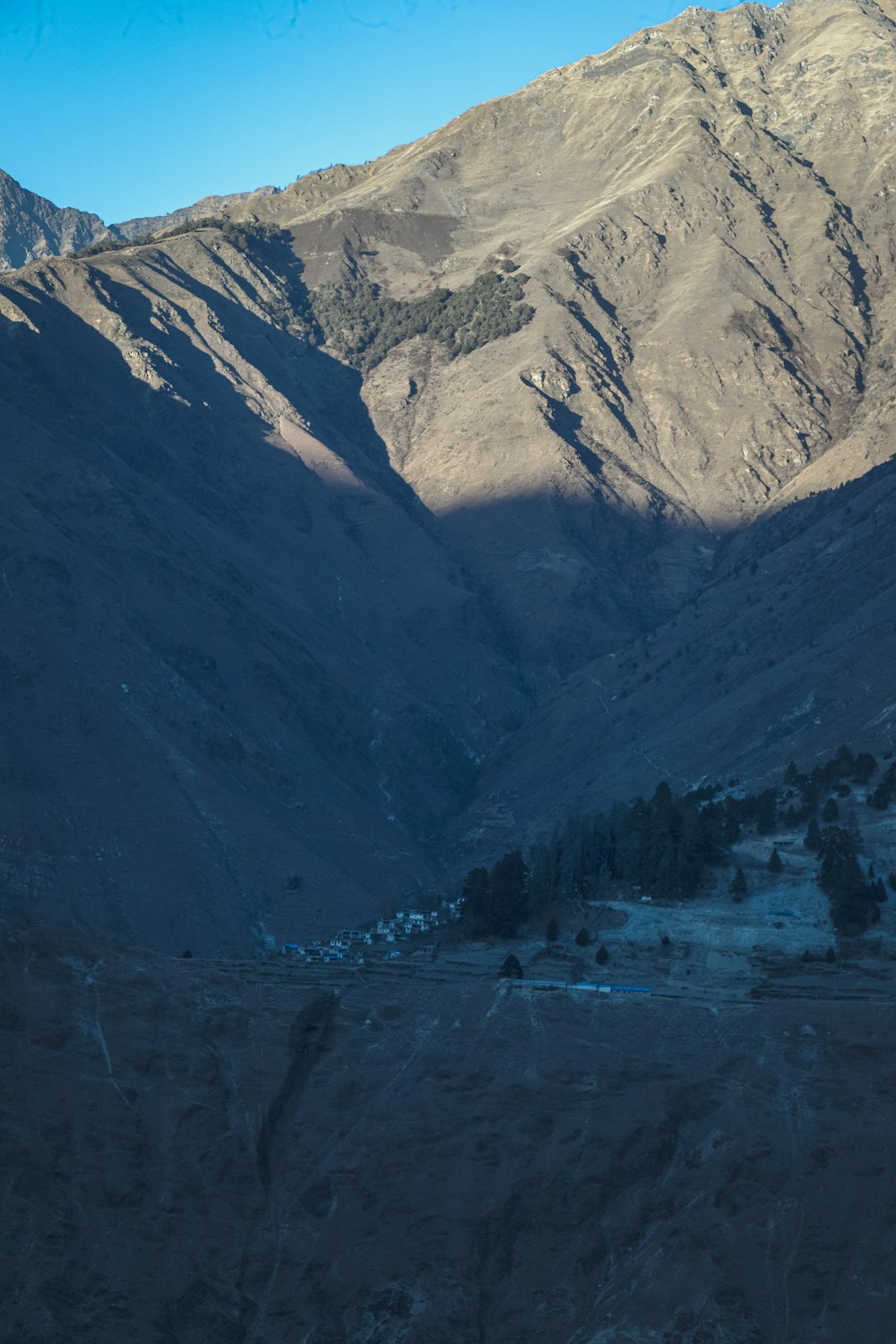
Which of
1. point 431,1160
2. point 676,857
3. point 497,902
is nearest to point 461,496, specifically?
point 676,857

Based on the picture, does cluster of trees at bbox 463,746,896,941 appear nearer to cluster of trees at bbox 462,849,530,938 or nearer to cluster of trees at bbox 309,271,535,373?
cluster of trees at bbox 462,849,530,938

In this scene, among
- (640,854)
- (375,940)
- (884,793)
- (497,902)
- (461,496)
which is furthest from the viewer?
(461,496)

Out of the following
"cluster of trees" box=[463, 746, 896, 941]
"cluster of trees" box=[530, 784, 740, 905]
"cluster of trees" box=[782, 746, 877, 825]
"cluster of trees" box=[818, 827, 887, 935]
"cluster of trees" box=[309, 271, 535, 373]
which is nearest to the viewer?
"cluster of trees" box=[818, 827, 887, 935]

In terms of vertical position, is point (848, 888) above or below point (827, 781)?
below

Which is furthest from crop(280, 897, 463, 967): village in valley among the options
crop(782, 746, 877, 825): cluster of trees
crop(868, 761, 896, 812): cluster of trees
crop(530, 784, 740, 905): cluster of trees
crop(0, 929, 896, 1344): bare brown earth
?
A: crop(868, 761, 896, 812): cluster of trees

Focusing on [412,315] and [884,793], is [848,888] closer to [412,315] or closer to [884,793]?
[884,793]
